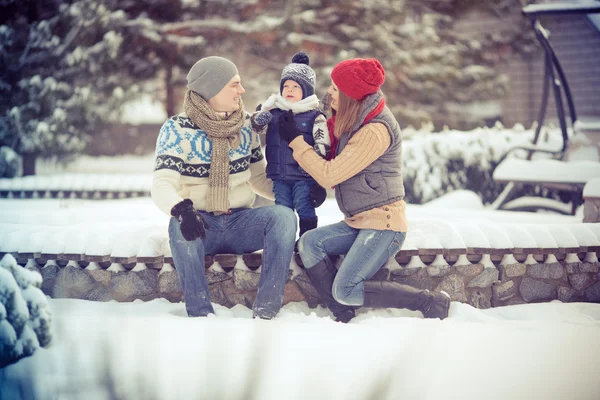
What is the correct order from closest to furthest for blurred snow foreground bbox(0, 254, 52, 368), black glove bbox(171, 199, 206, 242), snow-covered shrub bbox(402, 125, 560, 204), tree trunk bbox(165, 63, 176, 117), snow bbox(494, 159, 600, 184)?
blurred snow foreground bbox(0, 254, 52, 368) < black glove bbox(171, 199, 206, 242) < snow bbox(494, 159, 600, 184) < snow-covered shrub bbox(402, 125, 560, 204) < tree trunk bbox(165, 63, 176, 117)

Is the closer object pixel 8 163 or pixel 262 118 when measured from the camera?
pixel 262 118

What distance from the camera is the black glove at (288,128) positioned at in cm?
366

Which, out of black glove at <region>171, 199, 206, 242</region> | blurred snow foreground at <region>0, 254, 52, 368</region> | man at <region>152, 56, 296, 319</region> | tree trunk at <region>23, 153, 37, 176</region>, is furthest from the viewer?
tree trunk at <region>23, 153, 37, 176</region>

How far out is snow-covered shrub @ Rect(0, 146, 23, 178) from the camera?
10.3m

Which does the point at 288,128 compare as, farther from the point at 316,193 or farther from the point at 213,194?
the point at 213,194

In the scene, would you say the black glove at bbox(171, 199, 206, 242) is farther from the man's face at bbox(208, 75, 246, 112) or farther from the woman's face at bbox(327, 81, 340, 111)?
the woman's face at bbox(327, 81, 340, 111)

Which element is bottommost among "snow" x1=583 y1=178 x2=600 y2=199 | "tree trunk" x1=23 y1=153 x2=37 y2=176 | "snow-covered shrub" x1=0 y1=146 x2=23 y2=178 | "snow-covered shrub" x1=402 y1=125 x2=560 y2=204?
"tree trunk" x1=23 y1=153 x2=37 y2=176

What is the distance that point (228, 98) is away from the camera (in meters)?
3.70

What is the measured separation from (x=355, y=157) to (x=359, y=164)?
0.15 feet

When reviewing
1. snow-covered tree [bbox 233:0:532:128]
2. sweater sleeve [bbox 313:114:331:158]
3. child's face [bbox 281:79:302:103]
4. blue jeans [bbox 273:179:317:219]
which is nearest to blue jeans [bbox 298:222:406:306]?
blue jeans [bbox 273:179:317:219]

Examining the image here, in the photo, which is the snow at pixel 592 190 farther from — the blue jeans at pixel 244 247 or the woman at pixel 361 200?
the blue jeans at pixel 244 247

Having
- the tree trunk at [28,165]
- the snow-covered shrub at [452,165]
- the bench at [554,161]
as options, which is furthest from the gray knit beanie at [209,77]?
the tree trunk at [28,165]

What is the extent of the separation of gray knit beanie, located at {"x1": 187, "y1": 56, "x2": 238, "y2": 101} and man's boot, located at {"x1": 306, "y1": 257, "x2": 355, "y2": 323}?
116 centimetres

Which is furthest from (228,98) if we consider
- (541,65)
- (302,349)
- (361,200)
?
(541,65)
